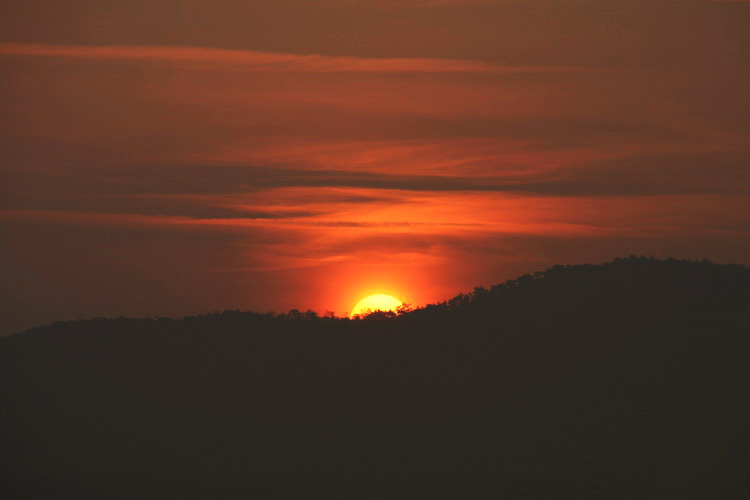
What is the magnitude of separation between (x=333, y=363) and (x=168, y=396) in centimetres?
658

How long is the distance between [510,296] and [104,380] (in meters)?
17.3

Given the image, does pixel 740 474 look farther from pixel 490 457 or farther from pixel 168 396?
pixel 168 396

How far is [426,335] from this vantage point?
4009 centimetres

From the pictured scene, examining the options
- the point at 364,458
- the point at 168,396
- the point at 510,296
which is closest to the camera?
the point at 364,458

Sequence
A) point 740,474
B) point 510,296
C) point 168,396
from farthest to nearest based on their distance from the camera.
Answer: point 510,296 < point 168,396 < point 740,474

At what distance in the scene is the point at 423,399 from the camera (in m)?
36.2

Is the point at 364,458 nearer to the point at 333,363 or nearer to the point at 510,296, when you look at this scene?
the point at 333,363

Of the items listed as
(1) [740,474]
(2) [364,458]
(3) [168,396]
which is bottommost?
(1) [740,474]

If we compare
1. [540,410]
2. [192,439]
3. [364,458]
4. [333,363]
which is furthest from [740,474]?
[192,439]

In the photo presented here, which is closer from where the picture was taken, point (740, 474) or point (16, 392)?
point (740, 474)

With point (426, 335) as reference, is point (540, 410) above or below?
below

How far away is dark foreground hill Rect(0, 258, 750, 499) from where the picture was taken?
31.8m

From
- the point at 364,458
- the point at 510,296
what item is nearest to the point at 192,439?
the point at 364,458

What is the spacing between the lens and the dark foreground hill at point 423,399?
31.8 meters
